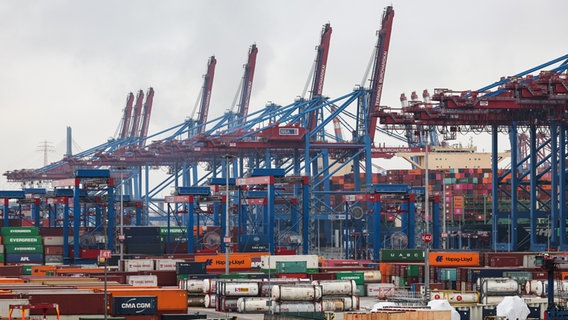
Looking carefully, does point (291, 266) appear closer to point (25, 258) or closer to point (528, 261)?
point (528, 261)

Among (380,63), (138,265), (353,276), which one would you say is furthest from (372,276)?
(380,63)

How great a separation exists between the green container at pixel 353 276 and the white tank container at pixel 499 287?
41.5 ft

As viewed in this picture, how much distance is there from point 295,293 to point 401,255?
1377 inches

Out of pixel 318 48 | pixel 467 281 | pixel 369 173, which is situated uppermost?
pixel 318 48

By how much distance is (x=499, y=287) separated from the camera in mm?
67438

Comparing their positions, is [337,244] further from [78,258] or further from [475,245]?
[78,258]

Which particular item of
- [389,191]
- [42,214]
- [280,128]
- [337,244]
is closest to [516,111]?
[389,191]

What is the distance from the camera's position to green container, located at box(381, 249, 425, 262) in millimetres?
96125

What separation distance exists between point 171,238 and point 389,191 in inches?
955

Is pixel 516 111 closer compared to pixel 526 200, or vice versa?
pixel 516 111

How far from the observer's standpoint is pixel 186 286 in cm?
7125

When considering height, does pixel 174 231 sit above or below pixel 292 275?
above

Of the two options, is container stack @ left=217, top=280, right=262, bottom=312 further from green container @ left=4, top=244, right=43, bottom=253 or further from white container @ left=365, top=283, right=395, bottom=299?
green container @ left=4, top=244, right=43, bottom=253

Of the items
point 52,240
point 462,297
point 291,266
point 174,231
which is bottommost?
point 462,297
